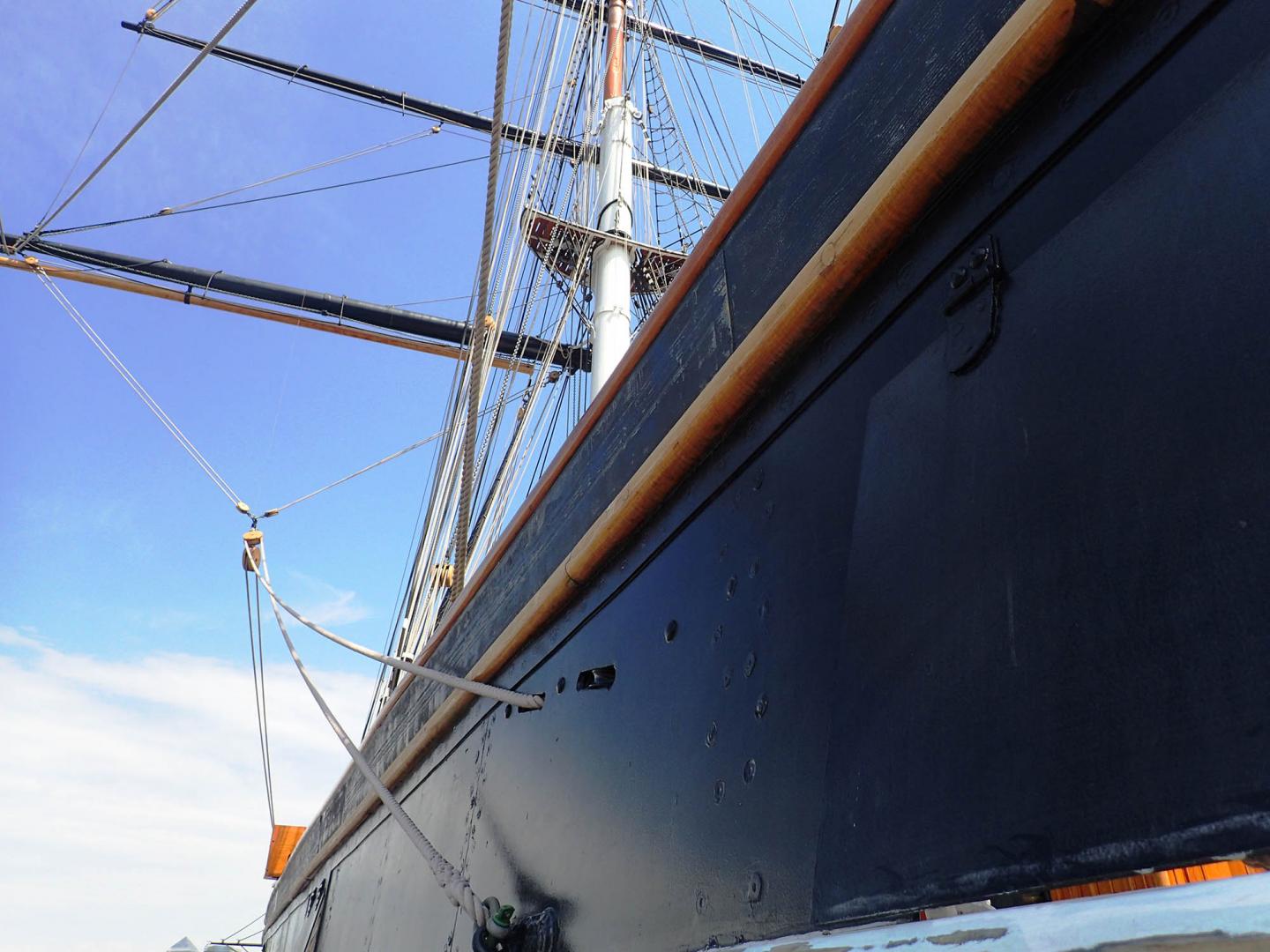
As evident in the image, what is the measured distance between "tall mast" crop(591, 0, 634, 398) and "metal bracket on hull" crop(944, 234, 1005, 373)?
5.49 m

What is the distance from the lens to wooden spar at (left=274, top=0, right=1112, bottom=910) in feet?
3.70

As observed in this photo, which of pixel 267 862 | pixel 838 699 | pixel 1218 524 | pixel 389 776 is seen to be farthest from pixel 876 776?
pixel 267 862

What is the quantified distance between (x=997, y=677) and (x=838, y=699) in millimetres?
291

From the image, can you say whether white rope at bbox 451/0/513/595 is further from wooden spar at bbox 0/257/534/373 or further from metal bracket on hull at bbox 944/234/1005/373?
wooden spar at bbox 0/257/534/373

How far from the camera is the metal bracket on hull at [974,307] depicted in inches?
45.6

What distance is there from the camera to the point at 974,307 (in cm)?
120

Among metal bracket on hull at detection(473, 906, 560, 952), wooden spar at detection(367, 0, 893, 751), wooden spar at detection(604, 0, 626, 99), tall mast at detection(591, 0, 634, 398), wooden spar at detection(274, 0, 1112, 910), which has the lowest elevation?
metal bracket on hull at detection(473, 906, 560, 952)

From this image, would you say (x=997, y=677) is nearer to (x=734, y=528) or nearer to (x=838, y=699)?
(x=838, y=699)

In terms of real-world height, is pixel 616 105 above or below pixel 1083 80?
above

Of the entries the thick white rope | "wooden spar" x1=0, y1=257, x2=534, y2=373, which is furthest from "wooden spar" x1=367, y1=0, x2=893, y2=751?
"wooden spar" x1=0, y1=257, x2=534, y2=373

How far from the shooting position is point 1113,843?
777 mm

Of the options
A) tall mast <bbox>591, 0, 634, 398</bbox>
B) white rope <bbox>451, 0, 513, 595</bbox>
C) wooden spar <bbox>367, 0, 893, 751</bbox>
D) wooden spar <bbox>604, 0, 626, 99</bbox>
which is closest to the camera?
wooden spar <bbox>367, 0, 893, 751</bbox>

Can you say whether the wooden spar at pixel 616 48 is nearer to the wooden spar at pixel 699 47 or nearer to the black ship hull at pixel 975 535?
the wooden spar at pixel 699 47

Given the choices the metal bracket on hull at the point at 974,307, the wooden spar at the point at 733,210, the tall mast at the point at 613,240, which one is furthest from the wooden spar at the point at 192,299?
the metal bracket on hull at the point at 974,307
